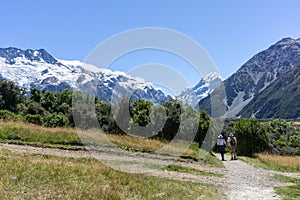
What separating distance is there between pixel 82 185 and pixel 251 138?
39254mm

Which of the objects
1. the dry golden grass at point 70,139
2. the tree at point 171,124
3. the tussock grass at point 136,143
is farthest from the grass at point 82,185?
the tree at point 171,124

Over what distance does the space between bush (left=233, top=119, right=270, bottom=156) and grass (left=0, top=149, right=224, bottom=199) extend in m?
33.0

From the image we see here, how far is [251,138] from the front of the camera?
48375 millimetres

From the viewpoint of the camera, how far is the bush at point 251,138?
48188 millimetres

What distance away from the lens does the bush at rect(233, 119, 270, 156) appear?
158 feet

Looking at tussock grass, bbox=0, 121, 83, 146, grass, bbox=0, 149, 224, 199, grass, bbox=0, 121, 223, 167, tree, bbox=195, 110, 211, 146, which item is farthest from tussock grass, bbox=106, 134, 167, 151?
tree, bbox=195, 110, 211, 146

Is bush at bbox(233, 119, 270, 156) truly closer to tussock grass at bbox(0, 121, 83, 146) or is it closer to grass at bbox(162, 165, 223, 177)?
grass at bbox(162, 165, 223, 177)

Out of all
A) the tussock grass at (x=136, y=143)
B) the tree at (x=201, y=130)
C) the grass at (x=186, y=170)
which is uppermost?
the tree at (x=201, y=130)

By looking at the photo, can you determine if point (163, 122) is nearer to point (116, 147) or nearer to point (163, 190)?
point (116, 147)

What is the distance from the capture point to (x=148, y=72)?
22.2m

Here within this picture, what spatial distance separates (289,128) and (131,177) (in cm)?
10416

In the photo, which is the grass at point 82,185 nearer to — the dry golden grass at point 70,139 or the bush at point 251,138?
the dry golden grass at point 70,139

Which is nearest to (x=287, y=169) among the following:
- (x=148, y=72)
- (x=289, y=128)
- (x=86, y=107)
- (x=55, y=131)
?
(x=148, y=72)

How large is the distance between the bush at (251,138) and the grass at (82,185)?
33.0 m
